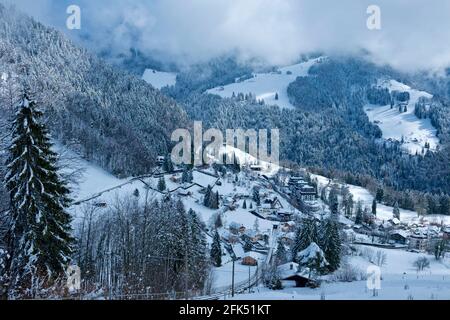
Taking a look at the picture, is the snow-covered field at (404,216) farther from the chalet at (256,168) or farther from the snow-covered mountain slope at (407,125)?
the snow-covered mountain slope at (407,125)

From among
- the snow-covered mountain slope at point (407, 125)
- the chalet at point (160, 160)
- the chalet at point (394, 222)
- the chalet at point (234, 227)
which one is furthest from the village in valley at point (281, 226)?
the snow-covered mountain slope at point (407, 125)

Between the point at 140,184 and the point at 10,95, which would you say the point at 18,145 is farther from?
the point at 140,184

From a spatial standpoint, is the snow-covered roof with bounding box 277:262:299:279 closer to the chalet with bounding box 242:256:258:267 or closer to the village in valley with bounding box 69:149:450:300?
the village in valley with bounding box 69:149:450:300

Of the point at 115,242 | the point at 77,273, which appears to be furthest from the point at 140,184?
the point at 77,273

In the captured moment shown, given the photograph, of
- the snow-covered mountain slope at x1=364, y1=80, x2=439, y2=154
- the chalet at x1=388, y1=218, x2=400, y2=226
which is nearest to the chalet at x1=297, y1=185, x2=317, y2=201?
the chalet at x1=388, y1=218, x2=400, y2=226

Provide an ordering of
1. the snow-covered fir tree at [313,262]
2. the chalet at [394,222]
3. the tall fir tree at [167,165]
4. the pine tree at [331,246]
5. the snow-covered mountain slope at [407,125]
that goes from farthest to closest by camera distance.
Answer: the snow-covered mountain slope at [407,125], the tall fir tree at [167,165], the chalet at [394,222], the pine tree at [331,246], the snow-covered fir tree at [313,262]

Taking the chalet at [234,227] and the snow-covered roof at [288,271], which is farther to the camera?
the chalet at [234,227]
